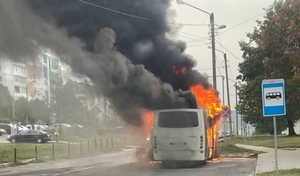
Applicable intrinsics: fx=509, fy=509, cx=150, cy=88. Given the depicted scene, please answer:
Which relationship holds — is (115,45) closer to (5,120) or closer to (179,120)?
Result: (179,120)

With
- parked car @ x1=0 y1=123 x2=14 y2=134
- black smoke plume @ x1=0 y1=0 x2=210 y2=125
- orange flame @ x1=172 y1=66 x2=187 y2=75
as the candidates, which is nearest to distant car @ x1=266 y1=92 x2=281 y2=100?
black smoke plume @ x1=0 y1=0 x2=210 y2=125

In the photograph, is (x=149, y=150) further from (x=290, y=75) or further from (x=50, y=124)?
(x=50, y=124)

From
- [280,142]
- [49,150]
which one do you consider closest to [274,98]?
[49,150]

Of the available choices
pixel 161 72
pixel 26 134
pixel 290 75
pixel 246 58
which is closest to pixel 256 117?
pixel 246 58

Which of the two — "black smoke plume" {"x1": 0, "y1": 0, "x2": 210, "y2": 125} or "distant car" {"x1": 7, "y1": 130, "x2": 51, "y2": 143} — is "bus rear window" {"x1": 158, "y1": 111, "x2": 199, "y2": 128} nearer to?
"black smoke plume" {"x1": 0, "y1": 0, "x2": 210, "y2": 125}

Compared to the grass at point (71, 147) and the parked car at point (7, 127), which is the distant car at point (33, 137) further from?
the parked car at point (7, 127)

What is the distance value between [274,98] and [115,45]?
429 inches

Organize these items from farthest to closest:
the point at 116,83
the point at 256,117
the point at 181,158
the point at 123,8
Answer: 1. the point at 256,117
2. the point at 123,8
3. the point at 116,83
4. the point at 181,158

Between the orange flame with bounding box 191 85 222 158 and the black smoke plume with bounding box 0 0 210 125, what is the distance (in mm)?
362

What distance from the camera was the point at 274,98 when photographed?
1337cm

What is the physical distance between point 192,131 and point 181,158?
117 cm

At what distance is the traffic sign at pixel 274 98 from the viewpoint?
13.2m

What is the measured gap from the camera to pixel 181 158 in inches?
802

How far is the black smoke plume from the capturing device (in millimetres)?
19562
